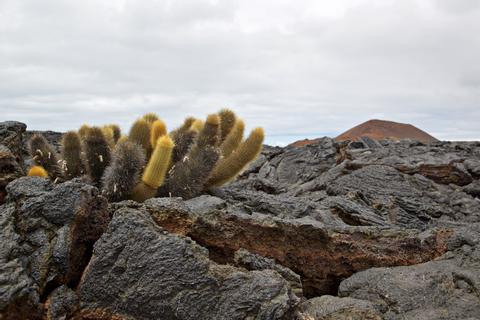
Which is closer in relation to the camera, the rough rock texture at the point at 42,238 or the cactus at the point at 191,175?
the rough rock texture at the point at 42,238

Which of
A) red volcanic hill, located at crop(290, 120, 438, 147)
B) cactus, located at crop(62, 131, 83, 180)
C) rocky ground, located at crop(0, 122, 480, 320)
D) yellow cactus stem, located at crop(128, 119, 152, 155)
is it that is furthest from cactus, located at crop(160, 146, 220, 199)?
red volcanic hill, located at crop(290, 120, 438, 147)

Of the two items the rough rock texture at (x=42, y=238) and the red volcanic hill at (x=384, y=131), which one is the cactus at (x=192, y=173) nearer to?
the rough rock texture at (x=42, y=238)

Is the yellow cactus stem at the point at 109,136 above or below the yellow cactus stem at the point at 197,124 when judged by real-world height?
below

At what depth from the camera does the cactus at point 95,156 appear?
7297 mm

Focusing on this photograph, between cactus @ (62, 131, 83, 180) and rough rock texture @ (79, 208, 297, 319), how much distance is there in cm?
388

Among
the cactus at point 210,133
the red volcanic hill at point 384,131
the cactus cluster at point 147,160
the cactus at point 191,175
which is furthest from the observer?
the red volcanic hill at point 384,131

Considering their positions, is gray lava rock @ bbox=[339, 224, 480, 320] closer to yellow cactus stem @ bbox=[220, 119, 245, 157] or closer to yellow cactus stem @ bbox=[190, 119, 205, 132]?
yellow cactus stem @ bbox=[220, 119, 245, 157]

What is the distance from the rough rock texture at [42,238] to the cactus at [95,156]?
9.36 ft

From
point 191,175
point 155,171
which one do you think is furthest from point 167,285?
point 191,175

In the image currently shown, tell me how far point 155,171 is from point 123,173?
0.39 meters

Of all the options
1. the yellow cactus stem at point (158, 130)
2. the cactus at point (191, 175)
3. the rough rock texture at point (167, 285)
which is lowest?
the rough rock texture at point (167, 285)

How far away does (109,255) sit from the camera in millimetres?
3797

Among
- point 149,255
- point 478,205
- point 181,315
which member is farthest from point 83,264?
point 478,205

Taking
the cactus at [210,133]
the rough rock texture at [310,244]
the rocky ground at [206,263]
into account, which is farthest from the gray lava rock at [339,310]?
the cactus at [210,133]
